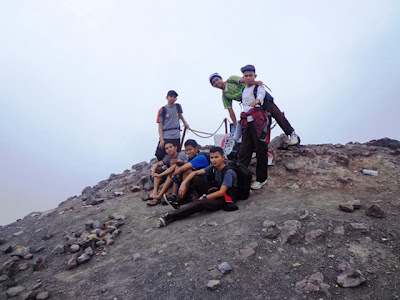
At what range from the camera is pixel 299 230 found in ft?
11.7

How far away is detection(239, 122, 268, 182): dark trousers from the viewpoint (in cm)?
525

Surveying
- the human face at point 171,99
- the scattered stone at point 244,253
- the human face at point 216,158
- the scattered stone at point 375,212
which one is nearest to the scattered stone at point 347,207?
the scattered stone at point 375,212

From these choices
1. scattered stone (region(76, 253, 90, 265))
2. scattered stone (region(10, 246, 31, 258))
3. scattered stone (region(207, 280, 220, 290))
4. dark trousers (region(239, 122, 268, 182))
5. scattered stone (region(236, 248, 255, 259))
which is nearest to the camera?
scattered stone (region(207, 280, 220, 290))

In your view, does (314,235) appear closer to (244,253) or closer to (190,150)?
(244,253)

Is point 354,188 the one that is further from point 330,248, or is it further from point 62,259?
point 62,259

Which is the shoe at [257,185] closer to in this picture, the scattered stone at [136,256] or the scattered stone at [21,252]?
the scattered stone at [136,256]

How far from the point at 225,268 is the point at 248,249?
475 millimetres

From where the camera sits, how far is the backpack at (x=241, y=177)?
4.81 metres

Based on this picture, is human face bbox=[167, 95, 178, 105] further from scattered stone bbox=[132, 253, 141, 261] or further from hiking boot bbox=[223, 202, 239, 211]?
scattered stone bbox=[132, 253, 141, 261]

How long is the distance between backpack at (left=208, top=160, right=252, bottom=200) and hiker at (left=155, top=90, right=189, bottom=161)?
2014 mm

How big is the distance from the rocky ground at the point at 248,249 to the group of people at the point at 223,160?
9.9 inches

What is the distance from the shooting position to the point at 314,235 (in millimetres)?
3387

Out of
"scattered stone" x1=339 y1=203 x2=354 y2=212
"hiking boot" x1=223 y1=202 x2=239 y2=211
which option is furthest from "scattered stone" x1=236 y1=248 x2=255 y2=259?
"scattered stone" x1=339 y1=203 x2=354 y2=212

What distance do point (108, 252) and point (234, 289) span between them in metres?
2.24
